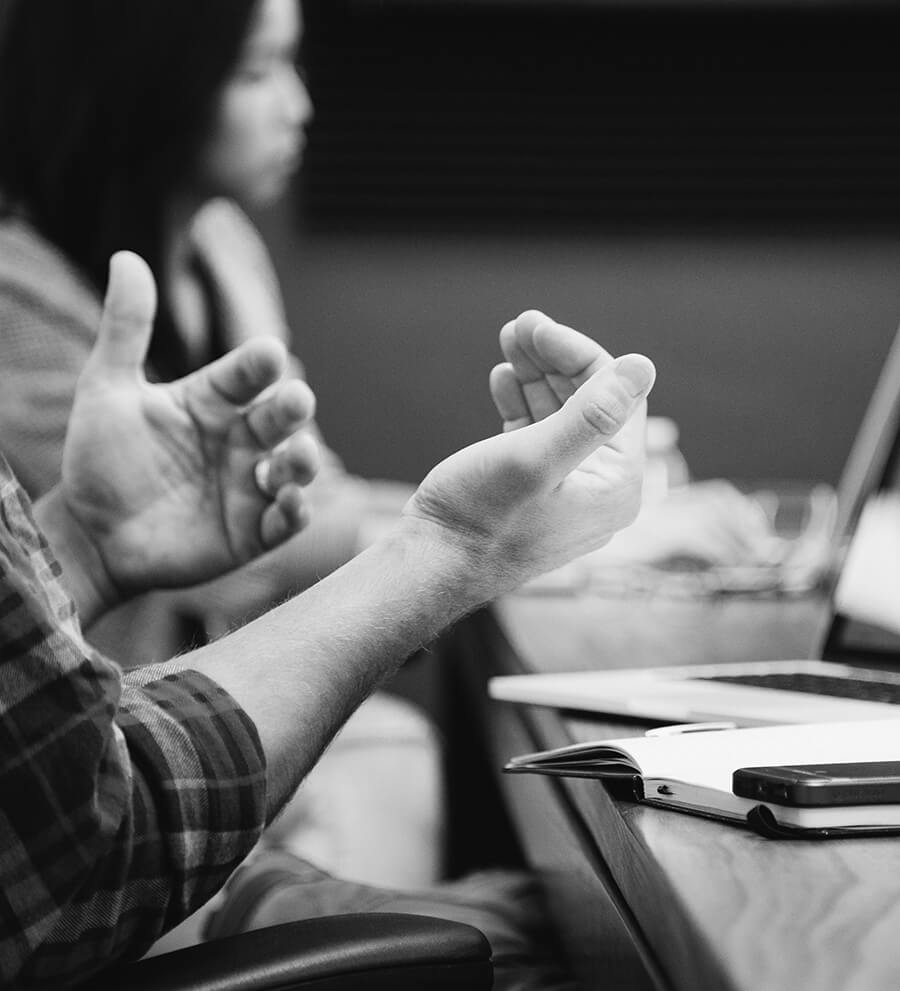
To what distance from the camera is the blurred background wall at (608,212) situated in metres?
2.98

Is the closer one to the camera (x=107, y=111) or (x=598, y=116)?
(x=107, y=111)

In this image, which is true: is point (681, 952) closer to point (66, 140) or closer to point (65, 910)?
point (65, 910)

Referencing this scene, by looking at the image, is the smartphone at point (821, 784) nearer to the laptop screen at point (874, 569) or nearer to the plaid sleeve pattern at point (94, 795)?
the plaid sleeve pattern at point (94, 795)

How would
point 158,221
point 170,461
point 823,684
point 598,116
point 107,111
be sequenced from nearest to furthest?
point 823,684 → point 170,461 → point 107,111 → point 158,221 → point 598,116

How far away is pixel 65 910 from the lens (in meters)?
0.66

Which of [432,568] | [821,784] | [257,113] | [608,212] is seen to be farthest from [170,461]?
[608,212]

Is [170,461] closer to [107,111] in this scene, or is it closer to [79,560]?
[79,560]

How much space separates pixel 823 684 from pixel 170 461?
0.61m

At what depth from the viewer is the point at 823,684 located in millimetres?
1105

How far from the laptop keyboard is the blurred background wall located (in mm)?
2047

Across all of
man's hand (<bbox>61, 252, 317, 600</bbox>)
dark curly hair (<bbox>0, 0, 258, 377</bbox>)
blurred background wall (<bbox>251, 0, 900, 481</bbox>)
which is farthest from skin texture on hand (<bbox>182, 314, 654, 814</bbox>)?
blurred background wall (<bbox>251, 0, 900, 481</bbox>)

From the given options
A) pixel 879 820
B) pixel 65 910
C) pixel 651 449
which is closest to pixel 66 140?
pixel 651 449

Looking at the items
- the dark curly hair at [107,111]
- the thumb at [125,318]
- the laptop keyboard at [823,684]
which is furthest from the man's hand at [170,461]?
the dark curly hair at [107,111]

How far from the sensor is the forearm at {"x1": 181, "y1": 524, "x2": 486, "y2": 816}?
77cm
